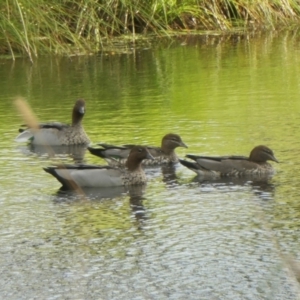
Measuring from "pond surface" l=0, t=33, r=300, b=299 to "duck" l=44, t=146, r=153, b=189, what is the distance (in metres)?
0.14

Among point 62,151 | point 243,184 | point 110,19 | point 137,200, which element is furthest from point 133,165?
point 110,19

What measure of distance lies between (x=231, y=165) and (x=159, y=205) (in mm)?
1487

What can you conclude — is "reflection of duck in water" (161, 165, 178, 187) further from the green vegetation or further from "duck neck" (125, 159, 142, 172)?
the green vegetation

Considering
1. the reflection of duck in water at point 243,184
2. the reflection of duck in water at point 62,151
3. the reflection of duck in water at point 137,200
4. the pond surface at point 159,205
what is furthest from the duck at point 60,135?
the reflection of duck in water at point 137,200

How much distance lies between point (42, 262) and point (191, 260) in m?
1.11

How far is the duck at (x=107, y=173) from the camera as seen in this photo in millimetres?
10859

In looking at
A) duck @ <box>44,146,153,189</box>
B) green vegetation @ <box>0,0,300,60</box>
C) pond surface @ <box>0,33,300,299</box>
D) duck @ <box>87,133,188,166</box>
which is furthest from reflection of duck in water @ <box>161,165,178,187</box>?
green vegetation @ <box>0,0,300,60</box>

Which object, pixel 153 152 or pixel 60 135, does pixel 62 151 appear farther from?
pixel 153 152

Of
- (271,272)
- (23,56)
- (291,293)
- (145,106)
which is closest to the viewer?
(291,293)

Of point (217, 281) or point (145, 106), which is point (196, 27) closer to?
point (145, 106)

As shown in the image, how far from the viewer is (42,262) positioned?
822 centimetres

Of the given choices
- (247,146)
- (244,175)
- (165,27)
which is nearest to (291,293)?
(244,175)

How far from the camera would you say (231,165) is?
11.3 m

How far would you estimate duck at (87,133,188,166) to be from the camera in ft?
39.7
